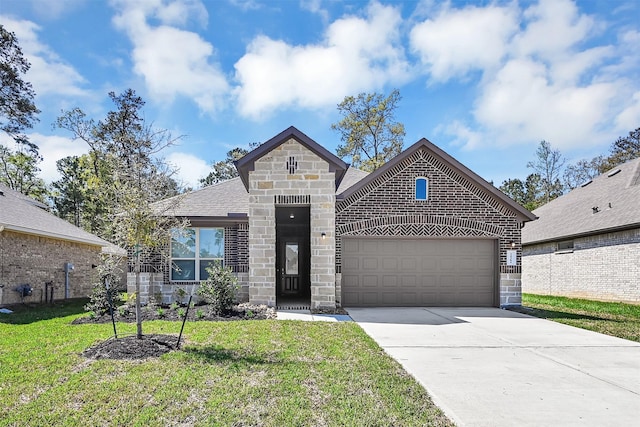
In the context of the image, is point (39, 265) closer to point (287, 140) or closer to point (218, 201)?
point (218, 201)

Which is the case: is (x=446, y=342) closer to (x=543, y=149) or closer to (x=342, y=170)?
(x=342, y=170)

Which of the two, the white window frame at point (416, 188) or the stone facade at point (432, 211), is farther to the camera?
the white window frame at point (416, 188)

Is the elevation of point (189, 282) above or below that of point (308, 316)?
above

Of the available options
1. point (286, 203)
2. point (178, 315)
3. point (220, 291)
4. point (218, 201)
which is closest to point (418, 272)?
point (286, 203)

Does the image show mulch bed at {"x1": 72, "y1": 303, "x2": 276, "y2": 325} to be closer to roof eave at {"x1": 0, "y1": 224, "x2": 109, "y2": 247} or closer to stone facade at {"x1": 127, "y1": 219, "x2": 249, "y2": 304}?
stone facade at {"x1": 127, "y1": 219, "x2": 249, "y2": 304}

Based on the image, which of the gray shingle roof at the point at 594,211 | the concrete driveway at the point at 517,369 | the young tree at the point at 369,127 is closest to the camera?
the concrete driveway at the point at 517,369

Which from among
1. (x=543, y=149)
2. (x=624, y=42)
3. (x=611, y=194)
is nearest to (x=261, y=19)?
(x=624, y=42)

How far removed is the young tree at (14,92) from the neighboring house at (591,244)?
25.2 metres

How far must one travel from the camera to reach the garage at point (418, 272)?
511 inches

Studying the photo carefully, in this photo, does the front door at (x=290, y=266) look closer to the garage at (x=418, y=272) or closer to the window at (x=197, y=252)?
the window at (x=197, y=252)

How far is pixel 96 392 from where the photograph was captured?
4902 mm

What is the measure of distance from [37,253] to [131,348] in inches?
418

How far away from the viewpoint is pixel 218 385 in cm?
516

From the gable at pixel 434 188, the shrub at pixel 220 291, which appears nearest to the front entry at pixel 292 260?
the gable at pixel 434 188
